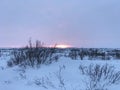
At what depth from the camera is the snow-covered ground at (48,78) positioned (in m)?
13.1

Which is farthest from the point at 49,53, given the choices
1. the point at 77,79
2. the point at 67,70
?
the point at 77,79

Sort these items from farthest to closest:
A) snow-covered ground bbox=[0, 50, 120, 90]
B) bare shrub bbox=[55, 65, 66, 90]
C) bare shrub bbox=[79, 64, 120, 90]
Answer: snow-covered ground bbox=[0, 50, 120, 90], bare shrub bbox=[55, 65, 66, 90], bare shrub bbox=[79, 64, 120, 90]

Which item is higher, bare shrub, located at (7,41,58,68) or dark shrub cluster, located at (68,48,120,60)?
bare shrub, located at (7,41,58,68)

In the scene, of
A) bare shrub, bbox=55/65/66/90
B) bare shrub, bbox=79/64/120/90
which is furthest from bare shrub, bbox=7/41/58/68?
bare shrub, bbox=79/64/120/90

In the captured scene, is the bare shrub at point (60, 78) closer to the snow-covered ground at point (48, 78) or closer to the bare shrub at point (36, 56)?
the snow-covered ground at point (48, 78)

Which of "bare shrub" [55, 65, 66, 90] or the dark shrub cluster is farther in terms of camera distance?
the dark shrub cluster

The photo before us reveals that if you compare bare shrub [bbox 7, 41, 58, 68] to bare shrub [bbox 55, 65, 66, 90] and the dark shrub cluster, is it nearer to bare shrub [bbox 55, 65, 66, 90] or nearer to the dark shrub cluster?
bare shrub [bbox 55, 65, 66, 90]

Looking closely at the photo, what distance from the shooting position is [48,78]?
14.2 meters

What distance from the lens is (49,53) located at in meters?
18.4

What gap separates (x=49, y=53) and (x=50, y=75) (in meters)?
3.93

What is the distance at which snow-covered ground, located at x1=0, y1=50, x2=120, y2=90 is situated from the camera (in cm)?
1309

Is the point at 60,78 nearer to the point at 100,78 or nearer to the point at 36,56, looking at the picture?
the point at 100,78

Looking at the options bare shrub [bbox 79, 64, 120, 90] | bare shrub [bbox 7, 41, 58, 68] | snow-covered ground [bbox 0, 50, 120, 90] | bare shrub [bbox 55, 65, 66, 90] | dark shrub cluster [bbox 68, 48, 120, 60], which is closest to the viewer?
bare shrub [bbox 79, 64, 120, 90]

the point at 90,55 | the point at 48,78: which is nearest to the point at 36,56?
the point at 48,78
